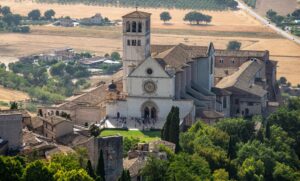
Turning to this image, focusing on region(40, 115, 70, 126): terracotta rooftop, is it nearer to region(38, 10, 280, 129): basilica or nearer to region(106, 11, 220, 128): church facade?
region(38, 10, 280, 129): basilica

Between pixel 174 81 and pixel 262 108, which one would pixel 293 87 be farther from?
pixel 174 81

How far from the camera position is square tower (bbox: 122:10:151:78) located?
92062 mm

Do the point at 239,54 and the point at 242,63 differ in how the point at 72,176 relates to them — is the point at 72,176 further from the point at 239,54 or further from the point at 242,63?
the point at 239,54

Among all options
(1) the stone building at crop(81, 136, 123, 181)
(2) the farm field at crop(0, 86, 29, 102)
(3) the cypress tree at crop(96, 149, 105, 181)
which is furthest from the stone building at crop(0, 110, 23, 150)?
(2) the farm field at crop(0, 86, 29, 102)

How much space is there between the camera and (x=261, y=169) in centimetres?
7725

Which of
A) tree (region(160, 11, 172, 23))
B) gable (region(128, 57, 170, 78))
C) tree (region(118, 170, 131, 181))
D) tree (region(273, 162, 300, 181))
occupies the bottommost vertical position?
tree (region(273, 162, 300, 181))

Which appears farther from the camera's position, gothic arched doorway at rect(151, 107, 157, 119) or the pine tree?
gothic arched doorway at rect(151, 107, 157, 119)

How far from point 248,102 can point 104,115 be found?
17.3 m

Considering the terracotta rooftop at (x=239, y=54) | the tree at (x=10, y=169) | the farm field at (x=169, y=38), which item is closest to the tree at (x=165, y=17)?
the farm field at (x=169, y=38)

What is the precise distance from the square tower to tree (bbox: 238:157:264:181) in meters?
19.2

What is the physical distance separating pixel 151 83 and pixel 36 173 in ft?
116

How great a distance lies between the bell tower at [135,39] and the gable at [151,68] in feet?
9.87

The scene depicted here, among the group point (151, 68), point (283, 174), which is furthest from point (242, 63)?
point (283, 174)

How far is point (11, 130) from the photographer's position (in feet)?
218
